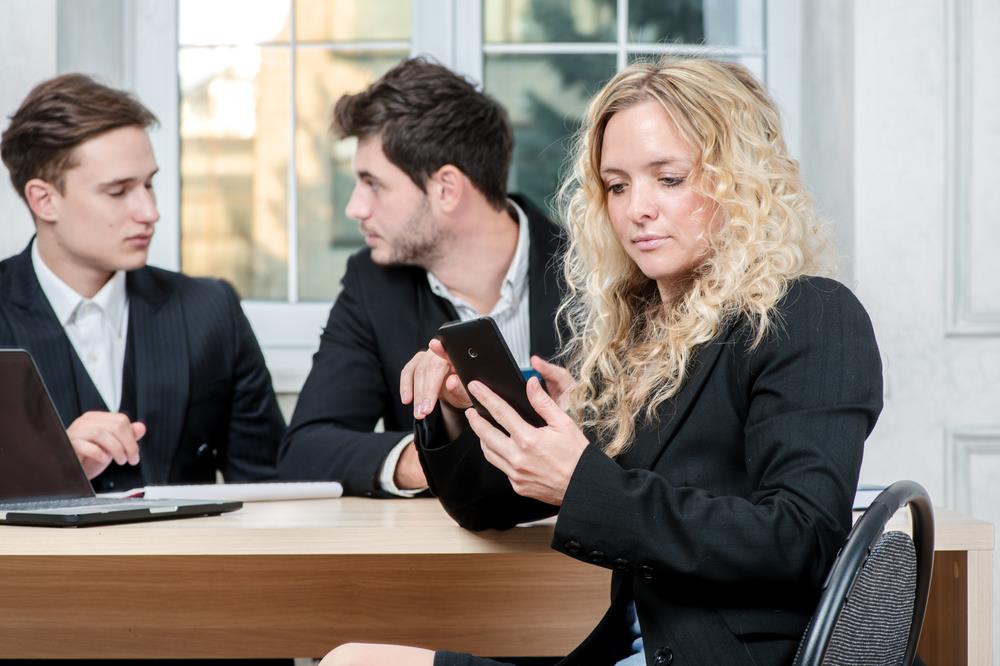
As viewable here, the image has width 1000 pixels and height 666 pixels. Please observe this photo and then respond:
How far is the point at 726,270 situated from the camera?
140 centimetres

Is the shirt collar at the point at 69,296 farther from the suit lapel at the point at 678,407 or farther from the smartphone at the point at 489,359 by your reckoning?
the suit lapel at the point at 678,407

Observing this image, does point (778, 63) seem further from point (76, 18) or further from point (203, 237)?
point (76, 18)

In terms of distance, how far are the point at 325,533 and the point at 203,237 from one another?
2084mm

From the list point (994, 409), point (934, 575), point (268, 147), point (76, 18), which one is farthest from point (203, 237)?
point (934, 575)

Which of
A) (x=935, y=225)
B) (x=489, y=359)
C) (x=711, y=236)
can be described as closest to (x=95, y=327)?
(x=489, y=359)

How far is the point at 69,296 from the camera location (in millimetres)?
2414

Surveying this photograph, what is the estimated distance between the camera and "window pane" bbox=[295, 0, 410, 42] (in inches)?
132

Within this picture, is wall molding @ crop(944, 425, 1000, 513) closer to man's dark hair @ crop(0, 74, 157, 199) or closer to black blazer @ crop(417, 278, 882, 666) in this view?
black blazer @ crop(417, 278, 882, 666)

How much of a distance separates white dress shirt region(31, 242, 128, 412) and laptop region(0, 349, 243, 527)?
0.61 metres

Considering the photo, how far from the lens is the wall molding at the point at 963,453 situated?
2871 mm

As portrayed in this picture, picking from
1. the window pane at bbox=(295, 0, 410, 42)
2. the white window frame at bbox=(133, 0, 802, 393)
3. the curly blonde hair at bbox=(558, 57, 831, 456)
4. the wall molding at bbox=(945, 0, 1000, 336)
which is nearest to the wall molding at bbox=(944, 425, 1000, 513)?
→ the wall molding at bbox=(945, 0, 1000, 336)

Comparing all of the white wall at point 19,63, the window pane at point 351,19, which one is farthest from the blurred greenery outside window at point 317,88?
the white wall at point 19,63

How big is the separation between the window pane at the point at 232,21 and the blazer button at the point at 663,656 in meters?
2.53

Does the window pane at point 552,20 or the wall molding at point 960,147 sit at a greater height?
the window pane at point 552,20
